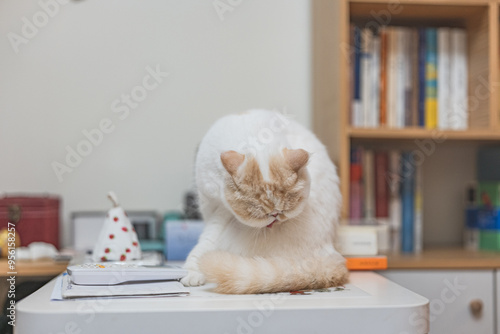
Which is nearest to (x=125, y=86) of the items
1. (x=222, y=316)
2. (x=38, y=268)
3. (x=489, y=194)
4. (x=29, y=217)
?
(x=29, y=217)

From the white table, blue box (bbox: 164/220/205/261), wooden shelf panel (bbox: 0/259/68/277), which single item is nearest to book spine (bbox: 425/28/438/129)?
blue box (bbox: 164/220/205/261)

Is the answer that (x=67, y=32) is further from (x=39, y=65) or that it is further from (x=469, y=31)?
(x=469, y=31)

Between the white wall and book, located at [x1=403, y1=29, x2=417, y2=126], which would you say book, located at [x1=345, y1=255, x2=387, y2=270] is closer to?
book, located at [x1=403, y1=29, x2=417, y2=126]

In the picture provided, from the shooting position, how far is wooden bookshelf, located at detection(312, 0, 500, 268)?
1.46m

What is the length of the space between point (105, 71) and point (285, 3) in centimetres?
64

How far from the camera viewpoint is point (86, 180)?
1.69 metres

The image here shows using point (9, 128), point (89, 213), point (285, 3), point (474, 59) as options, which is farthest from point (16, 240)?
point (474, 59)

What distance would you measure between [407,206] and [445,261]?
0.26 m

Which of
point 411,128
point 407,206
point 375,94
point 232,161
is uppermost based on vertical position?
point 375,94

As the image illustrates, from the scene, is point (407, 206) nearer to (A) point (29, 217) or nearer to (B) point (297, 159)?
(B) point (297, 159)

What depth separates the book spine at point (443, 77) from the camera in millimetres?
1587

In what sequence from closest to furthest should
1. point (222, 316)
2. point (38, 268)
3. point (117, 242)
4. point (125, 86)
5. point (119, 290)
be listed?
point (222, 316) < point (119, 290) < point (117, 242) < point (38, 268) < point (125, 86)

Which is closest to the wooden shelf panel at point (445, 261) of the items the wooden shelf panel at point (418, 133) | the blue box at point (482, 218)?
the blue box at point (482, 218)

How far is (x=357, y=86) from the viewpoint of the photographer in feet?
5.10
